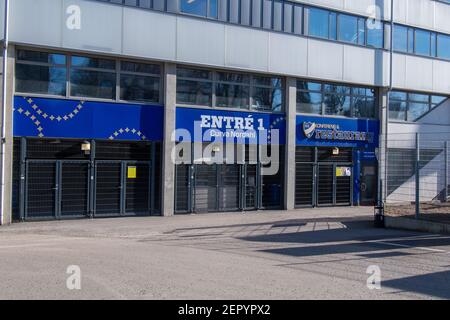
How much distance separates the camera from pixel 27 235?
15.4 m

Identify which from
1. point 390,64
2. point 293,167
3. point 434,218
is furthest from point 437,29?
point 434,218

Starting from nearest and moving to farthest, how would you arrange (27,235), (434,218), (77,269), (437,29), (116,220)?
(77,269) < (27,235) < (434,218) < (116,220) < (437,29)

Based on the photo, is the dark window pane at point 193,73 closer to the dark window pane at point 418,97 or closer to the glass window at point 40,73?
the glass window at point 40,73

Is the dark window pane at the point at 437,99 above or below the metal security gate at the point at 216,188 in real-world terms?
above

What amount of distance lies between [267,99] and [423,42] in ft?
34.1

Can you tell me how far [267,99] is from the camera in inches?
925

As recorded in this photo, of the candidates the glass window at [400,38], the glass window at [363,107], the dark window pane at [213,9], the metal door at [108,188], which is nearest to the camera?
the metal door at [108,188]

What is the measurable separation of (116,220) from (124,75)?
16.8ft

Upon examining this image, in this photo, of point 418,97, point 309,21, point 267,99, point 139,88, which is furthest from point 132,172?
point 418,97

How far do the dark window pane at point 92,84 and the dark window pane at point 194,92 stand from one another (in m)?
2.65

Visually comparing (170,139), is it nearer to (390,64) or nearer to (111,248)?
(111,248)

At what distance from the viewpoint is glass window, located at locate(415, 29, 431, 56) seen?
2836 cm

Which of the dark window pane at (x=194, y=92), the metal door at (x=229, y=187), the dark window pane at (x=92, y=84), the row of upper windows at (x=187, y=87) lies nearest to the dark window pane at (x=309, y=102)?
the row of upper windows at (x=187, y=87)

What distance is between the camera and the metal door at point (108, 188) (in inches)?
761
